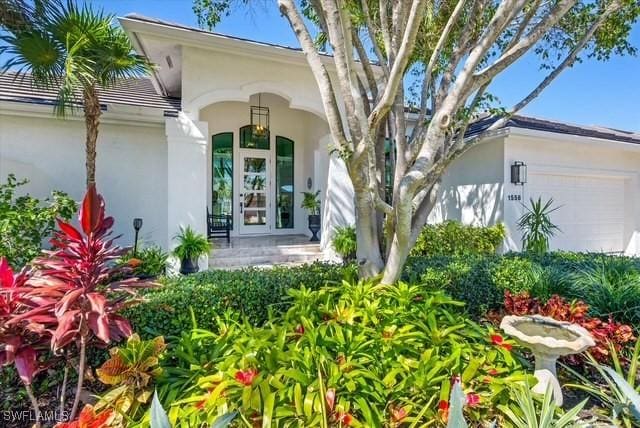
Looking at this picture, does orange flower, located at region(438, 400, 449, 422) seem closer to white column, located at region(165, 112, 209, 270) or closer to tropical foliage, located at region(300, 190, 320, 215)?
white column, located at region(165, 112, 209, 270)

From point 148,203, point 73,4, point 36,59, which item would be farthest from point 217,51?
point 148,203

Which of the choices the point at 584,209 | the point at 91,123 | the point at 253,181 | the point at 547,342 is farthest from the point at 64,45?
the point at 584,209

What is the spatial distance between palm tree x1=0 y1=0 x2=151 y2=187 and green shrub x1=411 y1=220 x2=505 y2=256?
783 cm

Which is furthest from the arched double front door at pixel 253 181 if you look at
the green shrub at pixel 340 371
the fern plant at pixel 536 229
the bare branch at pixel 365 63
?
the green shrub at pixel 340 371

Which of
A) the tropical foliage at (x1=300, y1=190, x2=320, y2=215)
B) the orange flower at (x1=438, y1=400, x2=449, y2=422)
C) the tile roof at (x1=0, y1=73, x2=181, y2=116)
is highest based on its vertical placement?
the tile roof at (x1=0, y1=73, x2=181, y2=116)

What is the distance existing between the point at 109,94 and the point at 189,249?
5168mm

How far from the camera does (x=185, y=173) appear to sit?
310 inches

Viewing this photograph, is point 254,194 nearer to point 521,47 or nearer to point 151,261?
point 151,261

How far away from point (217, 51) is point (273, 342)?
6770mm

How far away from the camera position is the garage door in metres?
11.5

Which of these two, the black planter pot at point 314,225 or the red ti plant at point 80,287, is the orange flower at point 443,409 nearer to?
the red ti plant at point 80,287

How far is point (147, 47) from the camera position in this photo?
296 inches

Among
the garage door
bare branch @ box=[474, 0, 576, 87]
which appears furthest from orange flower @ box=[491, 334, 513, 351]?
the garage door

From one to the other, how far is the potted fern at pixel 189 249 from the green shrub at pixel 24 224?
2.11 metres
